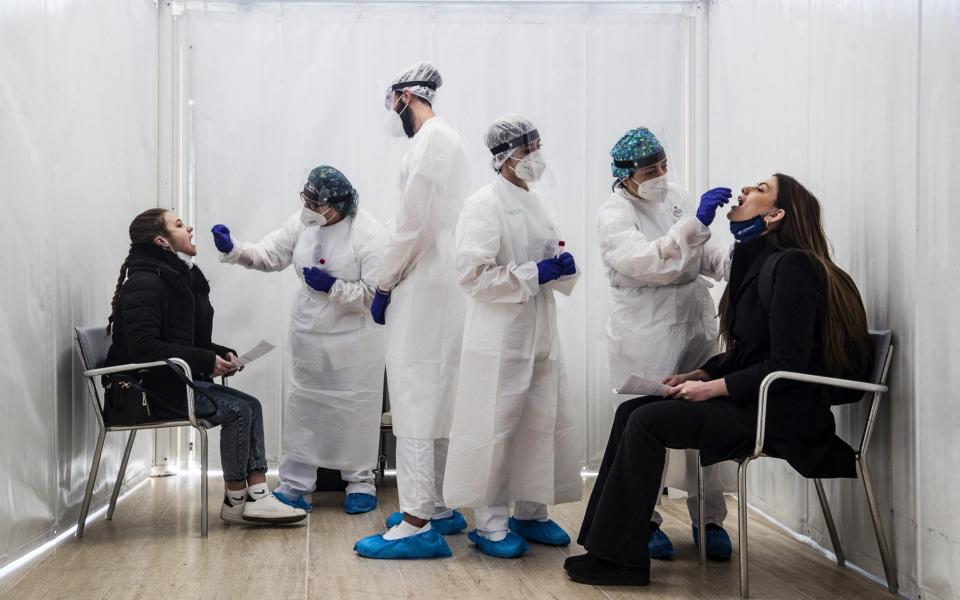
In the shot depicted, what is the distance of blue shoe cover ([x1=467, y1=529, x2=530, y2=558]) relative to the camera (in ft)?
10.8

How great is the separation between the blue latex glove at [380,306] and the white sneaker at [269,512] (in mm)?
888

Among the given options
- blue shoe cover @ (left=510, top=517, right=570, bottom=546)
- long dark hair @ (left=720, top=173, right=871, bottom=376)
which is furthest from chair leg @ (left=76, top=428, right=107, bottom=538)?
long dark hair @ (left=720, top=173, right=871, bottom=376)

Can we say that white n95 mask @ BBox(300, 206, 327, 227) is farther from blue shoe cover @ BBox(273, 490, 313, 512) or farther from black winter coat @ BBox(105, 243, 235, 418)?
blue shoe cover @ BBox(273, 490, 313, 512)

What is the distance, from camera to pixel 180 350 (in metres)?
3.62

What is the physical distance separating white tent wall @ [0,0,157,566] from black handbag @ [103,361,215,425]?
0.18 m

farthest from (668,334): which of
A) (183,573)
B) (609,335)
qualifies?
(183,573)

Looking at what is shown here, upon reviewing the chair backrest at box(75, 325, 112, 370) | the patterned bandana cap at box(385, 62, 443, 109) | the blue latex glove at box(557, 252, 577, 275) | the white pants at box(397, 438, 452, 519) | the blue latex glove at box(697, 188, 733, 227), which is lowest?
the white pants at box(397, 438, 452, 519)

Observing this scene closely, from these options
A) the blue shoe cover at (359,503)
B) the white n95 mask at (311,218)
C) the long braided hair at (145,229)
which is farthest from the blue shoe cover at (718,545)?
the long braided hair at (145,229)

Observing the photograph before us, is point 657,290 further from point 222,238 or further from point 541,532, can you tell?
point 222,238

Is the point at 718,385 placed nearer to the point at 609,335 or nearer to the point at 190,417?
the point at 609,335

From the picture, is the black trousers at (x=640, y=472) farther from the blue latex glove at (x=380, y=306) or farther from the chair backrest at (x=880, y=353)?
the blue latex glove at (x=380, y=306)

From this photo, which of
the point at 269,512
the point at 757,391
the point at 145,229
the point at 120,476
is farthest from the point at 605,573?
the point at 145,229

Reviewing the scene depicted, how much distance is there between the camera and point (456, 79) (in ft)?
17.0

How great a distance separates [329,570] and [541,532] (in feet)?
2.54
